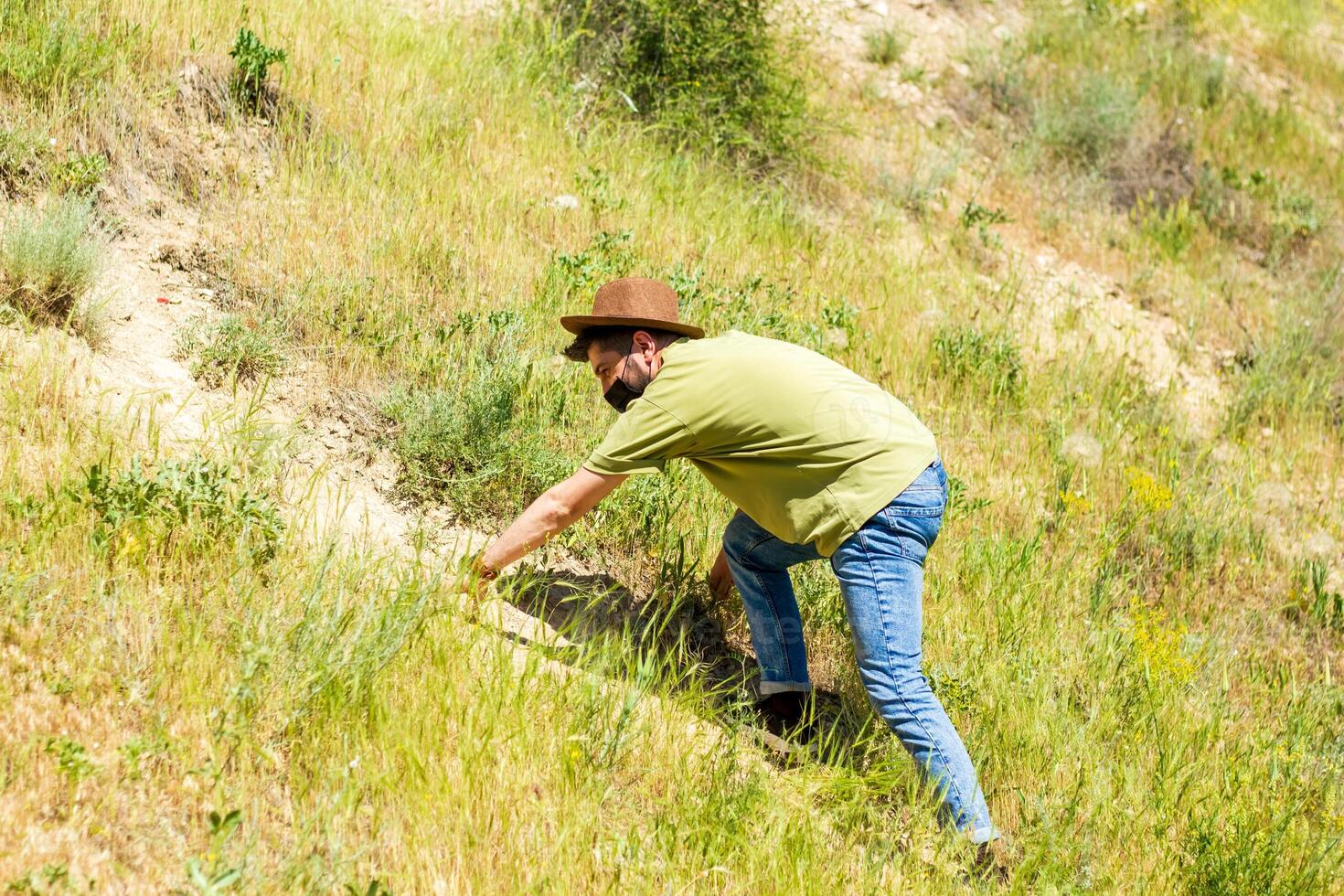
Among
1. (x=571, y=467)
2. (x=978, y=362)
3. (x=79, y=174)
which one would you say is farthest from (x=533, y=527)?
(x=978, y=362)

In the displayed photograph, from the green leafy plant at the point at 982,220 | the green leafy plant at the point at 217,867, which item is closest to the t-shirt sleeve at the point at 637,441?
the green leafy plant at the point at 217,867

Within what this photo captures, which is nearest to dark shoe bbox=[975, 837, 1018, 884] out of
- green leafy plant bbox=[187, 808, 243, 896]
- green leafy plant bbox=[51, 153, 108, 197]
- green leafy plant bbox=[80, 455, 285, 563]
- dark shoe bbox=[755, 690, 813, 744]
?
dark shoe bbox=[755, 690, 813, 744]

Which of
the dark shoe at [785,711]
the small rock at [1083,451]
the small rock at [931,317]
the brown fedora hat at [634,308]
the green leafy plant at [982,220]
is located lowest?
the small rock at [1083,451]

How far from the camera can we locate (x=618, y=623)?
448 cm

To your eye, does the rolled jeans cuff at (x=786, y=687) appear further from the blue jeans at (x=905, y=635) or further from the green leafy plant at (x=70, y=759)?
the green leafy plant at (x=70, y=759)

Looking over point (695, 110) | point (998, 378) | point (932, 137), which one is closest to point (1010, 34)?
point (932, 137)

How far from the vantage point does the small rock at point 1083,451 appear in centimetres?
637

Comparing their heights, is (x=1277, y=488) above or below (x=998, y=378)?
below

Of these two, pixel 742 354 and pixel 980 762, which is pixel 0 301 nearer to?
pixel 742 354

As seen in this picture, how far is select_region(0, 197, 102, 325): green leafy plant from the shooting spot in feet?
14.2

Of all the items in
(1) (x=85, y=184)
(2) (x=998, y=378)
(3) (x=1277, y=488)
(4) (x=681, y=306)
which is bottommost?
(3) (x=1277, y=488)

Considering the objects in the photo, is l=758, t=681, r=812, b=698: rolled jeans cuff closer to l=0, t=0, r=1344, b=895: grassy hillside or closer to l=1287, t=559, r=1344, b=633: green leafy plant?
l=0, t=0, r=1344, b=895: grassy hillside

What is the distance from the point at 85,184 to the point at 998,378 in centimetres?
478

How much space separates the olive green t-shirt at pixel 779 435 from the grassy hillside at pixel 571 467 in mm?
673
